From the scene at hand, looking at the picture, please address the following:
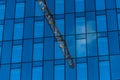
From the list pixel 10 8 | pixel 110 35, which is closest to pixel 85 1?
pixel 110 35

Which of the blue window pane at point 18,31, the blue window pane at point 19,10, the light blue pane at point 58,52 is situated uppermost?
the blue window pane at point 19,10

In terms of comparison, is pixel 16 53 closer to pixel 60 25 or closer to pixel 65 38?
pixel 65 38

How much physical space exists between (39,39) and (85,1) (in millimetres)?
6984

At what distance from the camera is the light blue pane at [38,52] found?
173 ft

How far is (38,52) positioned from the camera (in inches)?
2090

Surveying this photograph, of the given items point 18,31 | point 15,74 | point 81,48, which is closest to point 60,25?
point 81,48

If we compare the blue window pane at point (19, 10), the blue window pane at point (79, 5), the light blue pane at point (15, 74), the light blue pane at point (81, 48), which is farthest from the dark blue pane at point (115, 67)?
the blue window pane at point (19, 10)

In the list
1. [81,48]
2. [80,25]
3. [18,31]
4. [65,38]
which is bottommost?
[81,48]

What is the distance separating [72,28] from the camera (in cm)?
5384

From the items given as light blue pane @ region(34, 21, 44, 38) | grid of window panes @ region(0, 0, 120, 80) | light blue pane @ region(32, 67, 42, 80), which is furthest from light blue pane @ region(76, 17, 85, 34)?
light blue pane @ region(32, 67, 42, 80)

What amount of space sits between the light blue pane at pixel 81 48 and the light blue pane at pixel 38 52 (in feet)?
13.5

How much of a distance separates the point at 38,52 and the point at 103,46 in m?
7.33

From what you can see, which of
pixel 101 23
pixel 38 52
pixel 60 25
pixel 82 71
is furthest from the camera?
pixel 60 25

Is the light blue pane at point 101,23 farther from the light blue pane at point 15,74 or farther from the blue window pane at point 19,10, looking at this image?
the light blue pane at point 15,74
